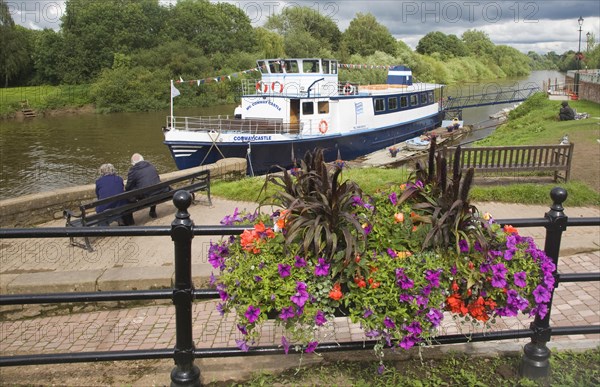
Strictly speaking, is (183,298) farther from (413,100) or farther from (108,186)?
(413,100)

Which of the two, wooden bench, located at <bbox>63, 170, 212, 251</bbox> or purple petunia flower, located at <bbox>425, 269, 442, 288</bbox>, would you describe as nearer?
purple petunia flower, located at <bbox>425, 269, 442, 288</bbox>

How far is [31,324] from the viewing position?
195 inches

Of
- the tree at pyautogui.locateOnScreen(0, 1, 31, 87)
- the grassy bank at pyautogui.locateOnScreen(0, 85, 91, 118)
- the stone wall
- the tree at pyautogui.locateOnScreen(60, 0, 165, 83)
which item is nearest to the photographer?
the stone wall

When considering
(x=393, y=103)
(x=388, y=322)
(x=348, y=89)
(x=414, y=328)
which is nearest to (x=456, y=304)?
(x=414, y=328)

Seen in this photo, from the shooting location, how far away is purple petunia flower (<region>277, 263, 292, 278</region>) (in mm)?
2688

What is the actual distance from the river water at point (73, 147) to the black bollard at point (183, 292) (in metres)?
19.4

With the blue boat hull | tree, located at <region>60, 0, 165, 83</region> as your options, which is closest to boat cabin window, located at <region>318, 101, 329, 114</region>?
the blue boat hull

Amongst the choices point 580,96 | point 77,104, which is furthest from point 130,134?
point 580,96

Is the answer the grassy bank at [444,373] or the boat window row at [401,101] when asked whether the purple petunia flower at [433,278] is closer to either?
the grassy bank at [444,373]

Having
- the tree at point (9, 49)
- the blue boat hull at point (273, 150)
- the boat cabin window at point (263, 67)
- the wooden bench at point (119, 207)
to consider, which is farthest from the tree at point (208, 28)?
the wooden bench at point (119, 207)

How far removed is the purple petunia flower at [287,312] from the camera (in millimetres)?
2654

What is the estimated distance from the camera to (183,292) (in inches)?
113

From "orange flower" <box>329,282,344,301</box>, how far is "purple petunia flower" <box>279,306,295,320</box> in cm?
22

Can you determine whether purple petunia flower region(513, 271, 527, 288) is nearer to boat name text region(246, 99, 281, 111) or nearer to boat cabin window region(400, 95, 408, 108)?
boat name text region(246, 99, 281, 111)
